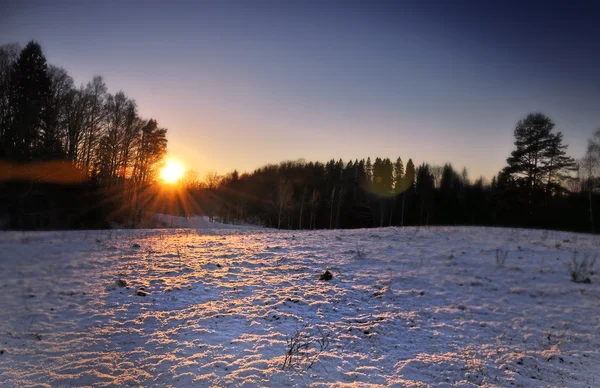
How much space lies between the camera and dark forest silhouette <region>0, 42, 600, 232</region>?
23.6 meters

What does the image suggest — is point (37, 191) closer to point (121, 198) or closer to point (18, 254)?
point (121, 198)

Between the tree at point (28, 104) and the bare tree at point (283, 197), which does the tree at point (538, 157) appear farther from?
the tree at point (28, 104)

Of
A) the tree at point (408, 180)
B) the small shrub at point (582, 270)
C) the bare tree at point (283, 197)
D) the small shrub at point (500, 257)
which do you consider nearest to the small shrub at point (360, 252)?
the small shrub at point (500, 257)

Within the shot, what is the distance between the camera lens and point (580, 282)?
31.7 feet

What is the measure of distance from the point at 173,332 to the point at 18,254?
32.2 ft

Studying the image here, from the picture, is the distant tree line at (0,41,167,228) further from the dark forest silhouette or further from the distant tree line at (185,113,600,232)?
the distant tree line at (185,113,600,232)

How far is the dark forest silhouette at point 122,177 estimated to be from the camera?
2361 cm

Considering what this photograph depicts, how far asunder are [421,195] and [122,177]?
157 feet

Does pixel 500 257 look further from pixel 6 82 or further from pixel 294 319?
pixel 6 82

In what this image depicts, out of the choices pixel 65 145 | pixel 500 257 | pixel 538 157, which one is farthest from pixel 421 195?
pixel 65 145

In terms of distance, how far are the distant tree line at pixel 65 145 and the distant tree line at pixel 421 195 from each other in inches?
876

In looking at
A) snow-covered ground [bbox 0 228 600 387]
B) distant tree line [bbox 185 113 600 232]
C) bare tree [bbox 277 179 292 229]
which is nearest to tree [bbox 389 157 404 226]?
distant tree line [bbox 185 113 600 232]

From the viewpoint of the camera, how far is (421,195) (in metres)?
55.3

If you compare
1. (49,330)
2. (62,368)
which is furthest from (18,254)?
(62,368)
